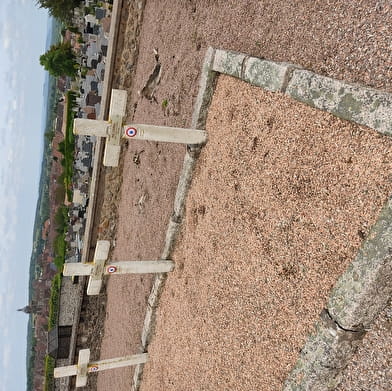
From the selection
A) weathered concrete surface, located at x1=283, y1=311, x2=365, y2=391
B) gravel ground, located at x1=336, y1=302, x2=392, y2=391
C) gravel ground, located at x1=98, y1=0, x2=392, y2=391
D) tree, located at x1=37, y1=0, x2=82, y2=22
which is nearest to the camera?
gravel ground, located at x1=336, y1=302, x2=392, y2=391

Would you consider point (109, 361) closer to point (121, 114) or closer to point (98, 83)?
point (121, 114)

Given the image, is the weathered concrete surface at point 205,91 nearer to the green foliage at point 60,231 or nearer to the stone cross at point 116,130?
the stone cross at point 116,130

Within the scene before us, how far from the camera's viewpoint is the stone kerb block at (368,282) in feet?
6.97

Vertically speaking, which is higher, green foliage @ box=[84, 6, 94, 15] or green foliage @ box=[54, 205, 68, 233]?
green foliage @ box=[84, 6, 94, 15]

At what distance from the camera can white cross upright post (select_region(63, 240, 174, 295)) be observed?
4465mm

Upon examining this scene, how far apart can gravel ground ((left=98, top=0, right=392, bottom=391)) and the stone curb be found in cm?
30

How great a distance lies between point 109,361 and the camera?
5211 millimetres

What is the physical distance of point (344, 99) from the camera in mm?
2396

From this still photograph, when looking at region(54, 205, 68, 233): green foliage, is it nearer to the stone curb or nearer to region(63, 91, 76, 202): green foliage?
region(63, 91, 76, 202): green foliage

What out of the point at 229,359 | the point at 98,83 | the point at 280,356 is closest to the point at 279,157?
the point at 280,356

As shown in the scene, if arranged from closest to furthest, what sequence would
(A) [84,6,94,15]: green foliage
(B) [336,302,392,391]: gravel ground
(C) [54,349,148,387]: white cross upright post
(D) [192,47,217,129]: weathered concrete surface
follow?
(B) [336,302,392,391]: gravel ground < (D) [192,47,217,129]: weathered concrete surface < (C) [54,349,148,387]: white cross upright post < (A) [84,6,94,15]: green foliage

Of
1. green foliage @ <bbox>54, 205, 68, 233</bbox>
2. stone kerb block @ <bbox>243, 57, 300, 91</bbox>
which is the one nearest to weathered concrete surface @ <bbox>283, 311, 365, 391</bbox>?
stone kerb block @ <bbox>243, 57, 300, 91</bbox>

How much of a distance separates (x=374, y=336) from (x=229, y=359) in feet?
5.43

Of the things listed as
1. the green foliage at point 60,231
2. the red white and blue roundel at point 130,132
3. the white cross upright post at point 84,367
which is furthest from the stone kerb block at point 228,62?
the green foliage at point 60,231
